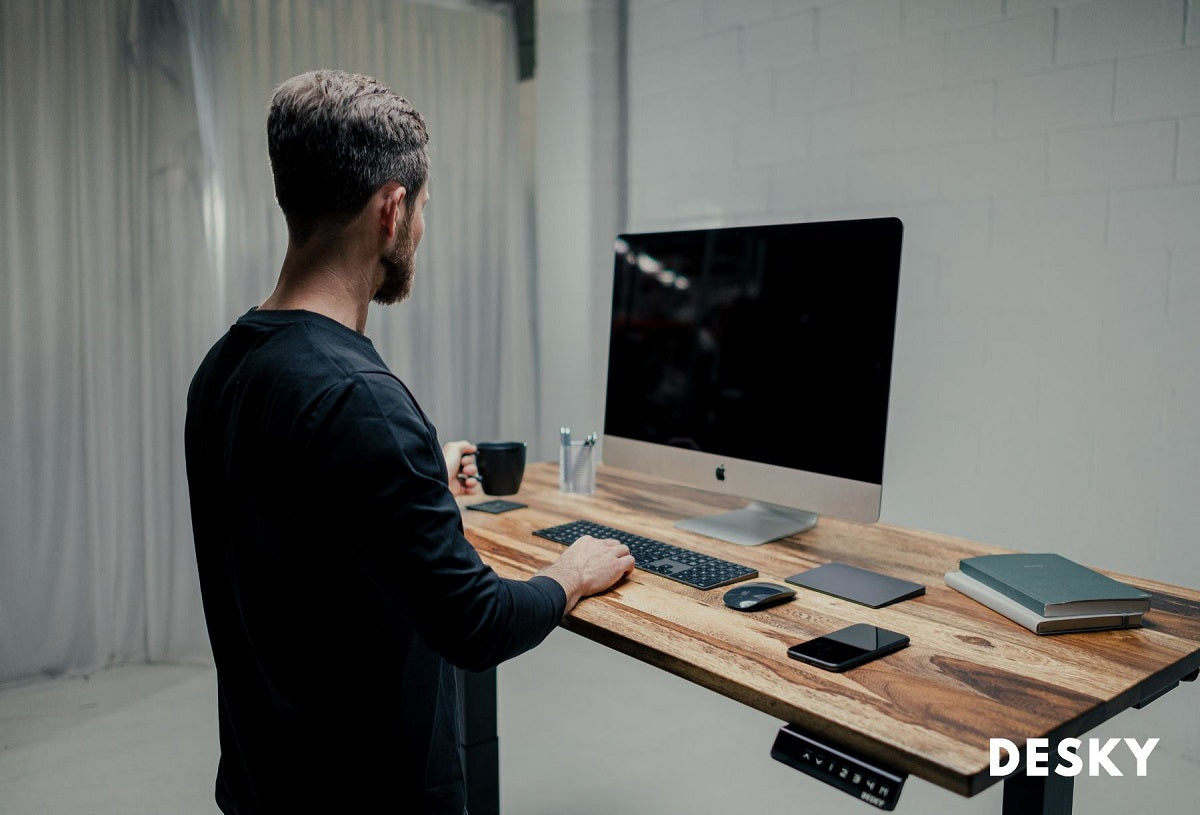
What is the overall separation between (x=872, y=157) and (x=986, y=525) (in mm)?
1067

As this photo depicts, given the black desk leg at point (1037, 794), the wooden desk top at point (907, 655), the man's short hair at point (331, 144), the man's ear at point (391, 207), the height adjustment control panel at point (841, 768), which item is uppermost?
the man's short hair at point (331, 144)

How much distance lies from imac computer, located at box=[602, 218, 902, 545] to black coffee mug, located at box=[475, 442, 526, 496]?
0.67 ft

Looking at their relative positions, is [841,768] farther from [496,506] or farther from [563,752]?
[563,752]

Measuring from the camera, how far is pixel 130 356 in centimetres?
273

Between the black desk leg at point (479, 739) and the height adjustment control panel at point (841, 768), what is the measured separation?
2.51 feet

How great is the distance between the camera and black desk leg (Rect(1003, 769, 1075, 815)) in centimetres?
99

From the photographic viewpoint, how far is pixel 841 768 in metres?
0.93

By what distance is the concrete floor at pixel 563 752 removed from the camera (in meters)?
2.04

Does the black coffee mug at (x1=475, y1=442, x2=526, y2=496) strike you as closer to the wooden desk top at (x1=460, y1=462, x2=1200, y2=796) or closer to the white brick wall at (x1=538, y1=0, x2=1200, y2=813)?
the wooden desk top at (x1=460, y1=462, x2=1200, y2=796)

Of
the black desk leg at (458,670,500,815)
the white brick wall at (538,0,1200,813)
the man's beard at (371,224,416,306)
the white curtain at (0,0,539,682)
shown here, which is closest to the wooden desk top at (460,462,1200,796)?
the black desk leg at (458,670,500,815)

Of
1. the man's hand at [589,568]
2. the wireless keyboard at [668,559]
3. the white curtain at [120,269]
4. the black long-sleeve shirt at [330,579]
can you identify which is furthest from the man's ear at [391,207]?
the white curtain at [120,269]

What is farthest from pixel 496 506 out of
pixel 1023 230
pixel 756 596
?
pixel 1023 230

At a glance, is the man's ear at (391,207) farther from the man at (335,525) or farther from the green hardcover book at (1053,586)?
the green hardcover book at (1053,586)

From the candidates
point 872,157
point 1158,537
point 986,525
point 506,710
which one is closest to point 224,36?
point 872,157
